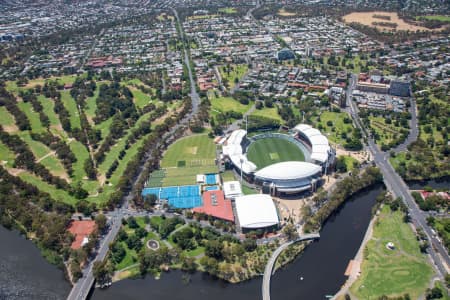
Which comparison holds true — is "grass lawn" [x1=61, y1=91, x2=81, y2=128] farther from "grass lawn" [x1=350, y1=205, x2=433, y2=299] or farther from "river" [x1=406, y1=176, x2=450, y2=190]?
"river" [x1=406, y1=176, x2=450, y2=190]

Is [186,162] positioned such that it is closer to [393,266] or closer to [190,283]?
[190,283]

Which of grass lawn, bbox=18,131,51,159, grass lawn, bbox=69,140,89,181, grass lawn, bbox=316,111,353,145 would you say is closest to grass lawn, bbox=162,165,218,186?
grass lawn, bbox=69,140,89,181

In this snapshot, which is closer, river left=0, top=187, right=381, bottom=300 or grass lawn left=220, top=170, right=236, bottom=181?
river left=0, top=187, right=381, bottom=300

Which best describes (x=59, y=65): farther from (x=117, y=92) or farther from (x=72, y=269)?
(x=72, y=269)

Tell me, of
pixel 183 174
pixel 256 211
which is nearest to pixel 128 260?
pixel 256 211

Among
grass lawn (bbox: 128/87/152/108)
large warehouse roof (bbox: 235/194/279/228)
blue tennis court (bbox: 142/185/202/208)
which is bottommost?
blue tennis court (bbox: 142/185/202/208)

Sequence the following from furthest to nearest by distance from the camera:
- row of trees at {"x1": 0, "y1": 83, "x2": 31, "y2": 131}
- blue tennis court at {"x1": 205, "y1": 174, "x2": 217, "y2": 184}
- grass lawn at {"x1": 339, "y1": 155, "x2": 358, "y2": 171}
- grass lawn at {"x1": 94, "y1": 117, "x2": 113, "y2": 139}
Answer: row of trees at {"x1": 0, "y1": 83, "x2": 31, "y2": 131} < grass lawn at {"x1": 94, "y1": 117, "x2": 113, "y2": 139} < grass lawn at {"x1": 339, "y1": 155, "x2": 358, "y2": 171} < blue tennis court at {"x1": 205, "y1": 174, "x2": 217, "y2": 184}
